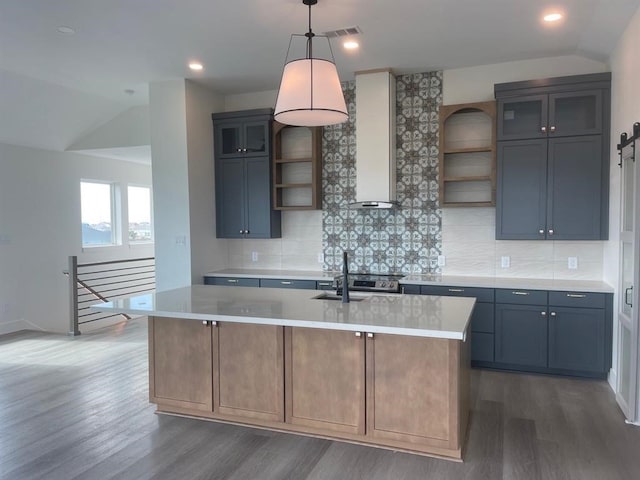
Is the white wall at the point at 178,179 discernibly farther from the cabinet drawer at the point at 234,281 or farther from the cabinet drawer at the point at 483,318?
the cabinet drawer at the point at 483,318

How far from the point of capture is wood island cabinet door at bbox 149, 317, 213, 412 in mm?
3197

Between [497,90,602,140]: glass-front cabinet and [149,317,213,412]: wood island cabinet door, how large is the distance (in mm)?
3237

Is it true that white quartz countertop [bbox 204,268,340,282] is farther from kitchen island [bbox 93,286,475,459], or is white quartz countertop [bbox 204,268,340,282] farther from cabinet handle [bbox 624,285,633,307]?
cabinet handle [bbox 624,285,633,307]

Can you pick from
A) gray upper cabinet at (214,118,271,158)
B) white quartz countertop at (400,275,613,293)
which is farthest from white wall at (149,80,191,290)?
white quartz countertop at (400,275,613,293)

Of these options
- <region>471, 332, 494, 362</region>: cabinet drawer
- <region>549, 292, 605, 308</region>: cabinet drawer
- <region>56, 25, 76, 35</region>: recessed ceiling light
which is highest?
<region>56, 25, 76, 35</region>: recessed ceiling light

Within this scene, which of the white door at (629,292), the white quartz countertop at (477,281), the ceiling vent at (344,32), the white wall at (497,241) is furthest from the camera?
the white wall at (497,241)

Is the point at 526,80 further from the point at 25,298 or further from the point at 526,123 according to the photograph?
the point at 25,298

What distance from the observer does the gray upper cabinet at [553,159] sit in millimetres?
4066

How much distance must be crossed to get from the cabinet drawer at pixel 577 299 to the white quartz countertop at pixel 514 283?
44mm

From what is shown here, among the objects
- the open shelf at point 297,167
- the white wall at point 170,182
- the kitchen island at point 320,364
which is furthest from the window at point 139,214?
the kitchen island at point 320,364

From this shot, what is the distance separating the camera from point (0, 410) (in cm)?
352

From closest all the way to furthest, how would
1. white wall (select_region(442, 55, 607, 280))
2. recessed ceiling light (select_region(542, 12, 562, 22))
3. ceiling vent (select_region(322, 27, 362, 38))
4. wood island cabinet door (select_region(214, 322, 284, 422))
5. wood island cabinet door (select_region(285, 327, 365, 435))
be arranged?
wood island cabinet door (select_region(285, 327, 365, 435)) < wood island cabinet door (select_region(214, 322, 284, 422)) < recessed ceiling light (select_region(542, 12, 562, 22)) < ceiling vent (select_region(322, 27, 362, 38)) < white wall (select_region(442, 55, 607, 280))

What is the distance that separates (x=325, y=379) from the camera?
9.47ft

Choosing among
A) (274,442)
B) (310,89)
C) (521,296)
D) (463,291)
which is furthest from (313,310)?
(521,296)
